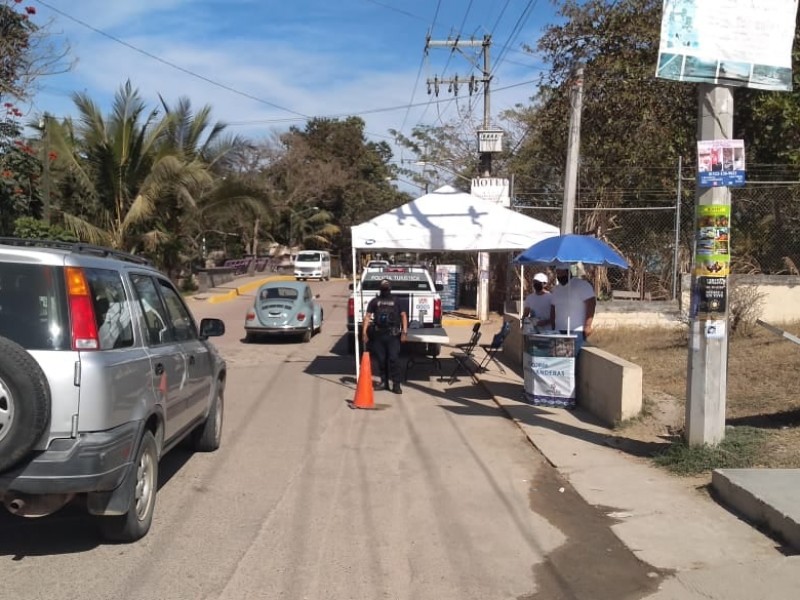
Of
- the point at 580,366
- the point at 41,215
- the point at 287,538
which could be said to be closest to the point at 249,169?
the point at 41,215

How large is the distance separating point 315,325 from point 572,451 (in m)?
12.4

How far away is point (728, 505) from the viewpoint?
5.83 meters

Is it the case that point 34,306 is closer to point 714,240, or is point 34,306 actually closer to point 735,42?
point 714,240

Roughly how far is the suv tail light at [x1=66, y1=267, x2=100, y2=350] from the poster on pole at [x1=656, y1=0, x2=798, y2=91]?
5.26 m

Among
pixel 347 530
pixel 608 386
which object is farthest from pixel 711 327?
pixel 347 530

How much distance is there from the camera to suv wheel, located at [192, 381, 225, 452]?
290 inches

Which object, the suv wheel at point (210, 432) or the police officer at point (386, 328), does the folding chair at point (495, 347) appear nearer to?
the police officer at point (386, 328)

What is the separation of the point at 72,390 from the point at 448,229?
27.9 feet

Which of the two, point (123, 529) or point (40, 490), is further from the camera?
point (123, 529)

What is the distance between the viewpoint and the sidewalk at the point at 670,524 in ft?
14.3

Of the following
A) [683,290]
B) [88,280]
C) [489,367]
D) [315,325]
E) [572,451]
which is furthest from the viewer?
[315,325]

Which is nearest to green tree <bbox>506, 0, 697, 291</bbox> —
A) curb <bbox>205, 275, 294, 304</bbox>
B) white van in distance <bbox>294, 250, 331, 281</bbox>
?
curb <bbox>205, 275, 294, 304</bbox>

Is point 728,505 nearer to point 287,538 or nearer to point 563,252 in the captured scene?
point 287,538

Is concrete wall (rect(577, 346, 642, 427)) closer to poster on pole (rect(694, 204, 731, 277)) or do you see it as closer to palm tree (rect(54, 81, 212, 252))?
poster on pole (rect(694, 204, 731, 277))
